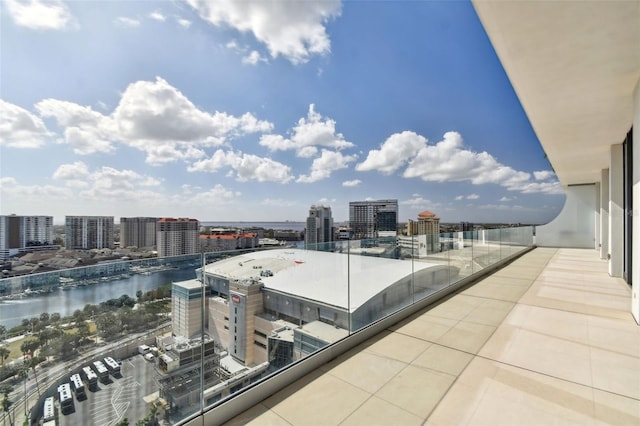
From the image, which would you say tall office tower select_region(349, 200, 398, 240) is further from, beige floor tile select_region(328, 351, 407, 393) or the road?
the road

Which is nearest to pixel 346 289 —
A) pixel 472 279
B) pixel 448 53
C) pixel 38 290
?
pixel 38 290

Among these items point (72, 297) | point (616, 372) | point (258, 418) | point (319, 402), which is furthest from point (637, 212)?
point (72, 297)

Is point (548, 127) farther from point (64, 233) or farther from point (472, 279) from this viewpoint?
point (64, 233)

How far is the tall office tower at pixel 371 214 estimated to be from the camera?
4091cm

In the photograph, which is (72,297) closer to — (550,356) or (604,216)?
(550,356)

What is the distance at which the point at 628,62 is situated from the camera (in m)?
4.04

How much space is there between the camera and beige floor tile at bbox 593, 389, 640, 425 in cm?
210

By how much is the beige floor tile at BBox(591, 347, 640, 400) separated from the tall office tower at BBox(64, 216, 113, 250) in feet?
45.3

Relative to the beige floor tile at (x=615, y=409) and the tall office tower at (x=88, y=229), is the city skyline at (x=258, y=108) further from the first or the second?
the beige floor tile at (x=615, y=409)

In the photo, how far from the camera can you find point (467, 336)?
3.68m

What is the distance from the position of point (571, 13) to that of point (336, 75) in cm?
1614

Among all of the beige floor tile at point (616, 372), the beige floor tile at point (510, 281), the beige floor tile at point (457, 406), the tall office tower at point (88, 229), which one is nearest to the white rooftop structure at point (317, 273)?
the beige floor tile at point (457, 406)

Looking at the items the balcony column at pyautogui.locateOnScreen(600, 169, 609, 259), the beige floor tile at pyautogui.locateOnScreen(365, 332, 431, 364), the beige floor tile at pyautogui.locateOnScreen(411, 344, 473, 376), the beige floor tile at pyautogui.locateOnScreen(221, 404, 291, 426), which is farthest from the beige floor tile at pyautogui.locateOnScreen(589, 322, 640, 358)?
the balcony column at pyautogui.locateOnScreen(600, 169, 609, 259)

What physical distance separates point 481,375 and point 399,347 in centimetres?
89
